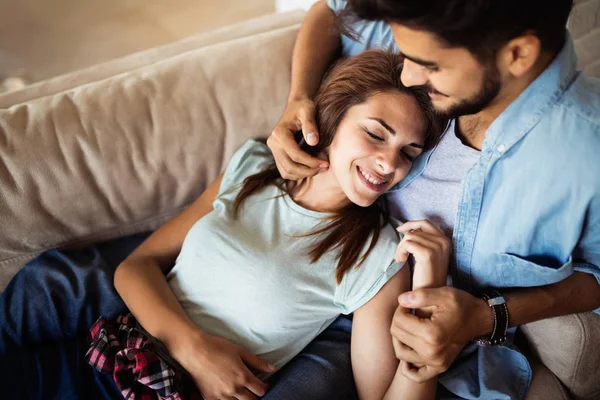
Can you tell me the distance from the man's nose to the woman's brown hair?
0.18 metres

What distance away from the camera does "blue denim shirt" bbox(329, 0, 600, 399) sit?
0.97 meters

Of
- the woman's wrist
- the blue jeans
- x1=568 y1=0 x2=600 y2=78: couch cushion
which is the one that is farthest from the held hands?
x1=568 y1=0 x2=600 y2=78: couch cushion

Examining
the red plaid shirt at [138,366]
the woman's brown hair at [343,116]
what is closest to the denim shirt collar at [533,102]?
the woman's brown hair at [343,116]

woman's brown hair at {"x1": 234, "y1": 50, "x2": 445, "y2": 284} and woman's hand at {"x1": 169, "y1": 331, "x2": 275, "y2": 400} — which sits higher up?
woman's brown hair at {"x1": 234, "y1": 50, "x2": 445, "y2": 284}

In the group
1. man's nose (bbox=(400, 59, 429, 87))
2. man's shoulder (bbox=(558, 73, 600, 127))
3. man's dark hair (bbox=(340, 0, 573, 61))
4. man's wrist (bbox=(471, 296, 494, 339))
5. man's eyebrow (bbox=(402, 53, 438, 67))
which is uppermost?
man's dark hair (bbox=(340, 0, 573, 61))

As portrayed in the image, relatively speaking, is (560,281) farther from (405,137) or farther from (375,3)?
(375,3)

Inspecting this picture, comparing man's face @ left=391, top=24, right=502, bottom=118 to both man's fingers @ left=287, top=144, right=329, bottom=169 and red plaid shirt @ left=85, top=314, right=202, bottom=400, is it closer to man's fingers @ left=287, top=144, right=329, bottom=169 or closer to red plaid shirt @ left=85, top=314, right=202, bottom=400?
man's fingers @ left=287, top=144, right=329, bottom=169

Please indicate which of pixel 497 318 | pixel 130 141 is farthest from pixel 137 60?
pixel 497 318

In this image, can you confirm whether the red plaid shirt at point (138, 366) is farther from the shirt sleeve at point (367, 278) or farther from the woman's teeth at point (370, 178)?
the woman's teeth at point (370, 178)

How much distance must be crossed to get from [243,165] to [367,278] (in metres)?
0.48

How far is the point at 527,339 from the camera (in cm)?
128

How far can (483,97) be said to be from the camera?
0.96 metres

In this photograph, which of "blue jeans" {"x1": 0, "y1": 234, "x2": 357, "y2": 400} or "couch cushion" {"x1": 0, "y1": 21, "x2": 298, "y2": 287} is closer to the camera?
"blue jeans" {"x1": 0, "y1": 234, "x2": 357, "y2": 400}

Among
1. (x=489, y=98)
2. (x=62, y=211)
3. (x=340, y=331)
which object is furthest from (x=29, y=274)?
(x=489, y=98)
